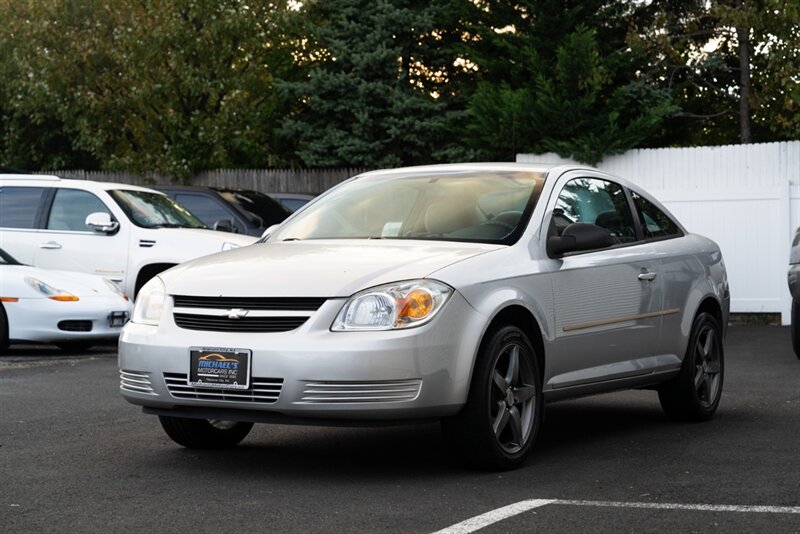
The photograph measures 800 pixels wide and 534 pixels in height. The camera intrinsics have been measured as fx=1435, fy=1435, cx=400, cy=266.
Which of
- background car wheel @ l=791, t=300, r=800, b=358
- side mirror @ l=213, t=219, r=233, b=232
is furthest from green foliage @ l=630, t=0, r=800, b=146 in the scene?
side mirror @ l=213, t=219, r=233, b=232

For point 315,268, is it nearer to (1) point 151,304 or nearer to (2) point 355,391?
(2) point 355,391

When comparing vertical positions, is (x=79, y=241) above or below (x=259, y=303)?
below

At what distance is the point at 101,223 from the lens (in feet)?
51.8

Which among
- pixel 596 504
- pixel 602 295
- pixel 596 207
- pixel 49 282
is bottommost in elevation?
pixel 49 282

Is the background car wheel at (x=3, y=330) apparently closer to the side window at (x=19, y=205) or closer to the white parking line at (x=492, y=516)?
the side window at (x=19, y=205)

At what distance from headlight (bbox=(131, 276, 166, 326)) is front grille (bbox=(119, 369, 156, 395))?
0.88ft

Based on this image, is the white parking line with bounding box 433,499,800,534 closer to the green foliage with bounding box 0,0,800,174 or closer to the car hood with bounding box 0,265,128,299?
the car hood with bounding box 0,265,128,299

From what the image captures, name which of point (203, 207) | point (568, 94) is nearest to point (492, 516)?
point (203, 207)

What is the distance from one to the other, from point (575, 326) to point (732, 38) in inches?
752

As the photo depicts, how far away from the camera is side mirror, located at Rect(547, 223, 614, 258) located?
7.73 m

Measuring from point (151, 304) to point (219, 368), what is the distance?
2.45ft

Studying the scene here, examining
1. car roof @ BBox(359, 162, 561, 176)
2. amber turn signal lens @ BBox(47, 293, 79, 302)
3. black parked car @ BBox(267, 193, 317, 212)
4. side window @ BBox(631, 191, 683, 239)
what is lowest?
amber turn signal lens @ BBox(47, 293, 79, 302)

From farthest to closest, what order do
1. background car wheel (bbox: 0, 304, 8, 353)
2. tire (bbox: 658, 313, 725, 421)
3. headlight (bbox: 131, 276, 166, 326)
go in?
background car wheel (bbox: 0, 304, 8, 353) < tire (bbox: 658, 313, 725, 421) < headlight (bbox: 131, 276, 166, 326)

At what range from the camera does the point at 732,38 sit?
25734 millimetres
